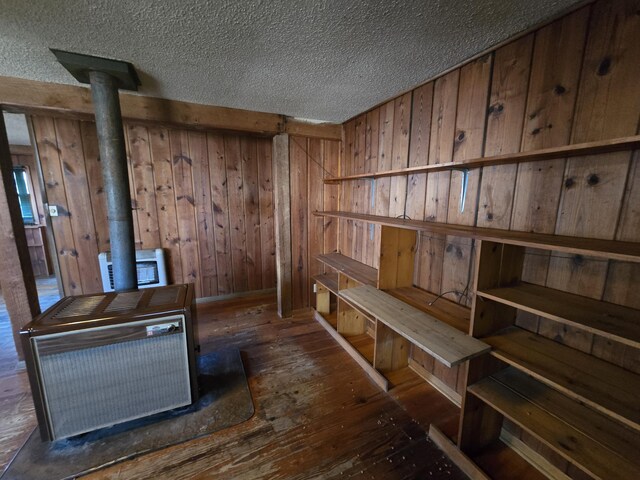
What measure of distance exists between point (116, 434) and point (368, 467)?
1421 millimetres

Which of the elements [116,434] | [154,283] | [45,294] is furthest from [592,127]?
[45,294]

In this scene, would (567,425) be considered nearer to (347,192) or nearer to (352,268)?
(352,268)

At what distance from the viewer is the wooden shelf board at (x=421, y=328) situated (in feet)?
3.82

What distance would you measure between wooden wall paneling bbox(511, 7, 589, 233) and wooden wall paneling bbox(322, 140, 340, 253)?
185 centimetres

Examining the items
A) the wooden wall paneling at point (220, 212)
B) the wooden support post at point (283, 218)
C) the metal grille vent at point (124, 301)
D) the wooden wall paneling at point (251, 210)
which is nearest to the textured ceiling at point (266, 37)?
the wooden support post at point (283, 218)

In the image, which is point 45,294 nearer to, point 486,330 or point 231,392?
point 231,392

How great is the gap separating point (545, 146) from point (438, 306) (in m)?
1.01

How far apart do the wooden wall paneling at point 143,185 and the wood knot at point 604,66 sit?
3.44 metres

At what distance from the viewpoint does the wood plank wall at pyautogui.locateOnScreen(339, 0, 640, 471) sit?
3.25 feet

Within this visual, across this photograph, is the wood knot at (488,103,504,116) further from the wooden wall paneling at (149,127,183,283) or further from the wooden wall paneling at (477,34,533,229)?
the wooden wall paneling at (149,127,183,283)

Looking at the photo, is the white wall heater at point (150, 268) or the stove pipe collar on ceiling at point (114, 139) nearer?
the stove pipe collar on ceiling at point (114, 139)

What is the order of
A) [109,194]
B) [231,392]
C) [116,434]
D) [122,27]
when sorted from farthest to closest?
1. [231,392]
2. [109,194]
3. [116,434]
4. [122,27]

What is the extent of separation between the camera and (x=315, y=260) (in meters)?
3.00

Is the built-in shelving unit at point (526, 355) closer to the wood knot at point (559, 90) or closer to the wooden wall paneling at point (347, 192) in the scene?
the wood knot at point (559, 90)
